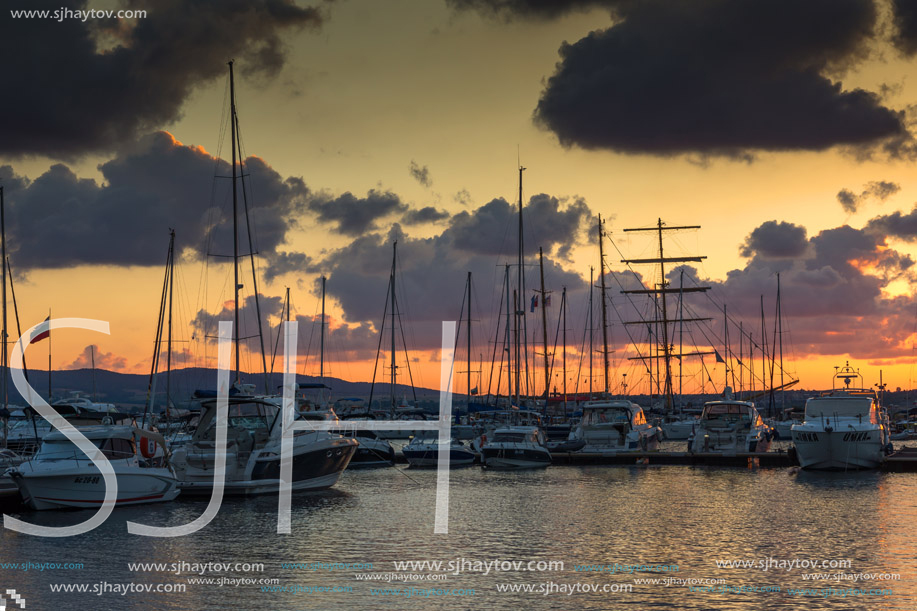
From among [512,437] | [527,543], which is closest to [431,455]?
[512,437]

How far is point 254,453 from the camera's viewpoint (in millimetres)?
40844

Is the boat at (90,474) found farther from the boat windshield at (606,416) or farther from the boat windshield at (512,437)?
the boat windshield at (606,416)

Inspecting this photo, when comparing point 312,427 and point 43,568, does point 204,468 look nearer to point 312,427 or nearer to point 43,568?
point 312,427

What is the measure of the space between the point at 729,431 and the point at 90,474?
41.1 m

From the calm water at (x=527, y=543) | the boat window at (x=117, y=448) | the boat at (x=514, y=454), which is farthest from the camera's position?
the boat at (x=514, y=454)

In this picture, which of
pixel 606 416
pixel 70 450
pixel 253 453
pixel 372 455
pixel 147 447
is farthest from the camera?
pixel 606 416

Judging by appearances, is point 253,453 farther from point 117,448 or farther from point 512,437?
point 512,437

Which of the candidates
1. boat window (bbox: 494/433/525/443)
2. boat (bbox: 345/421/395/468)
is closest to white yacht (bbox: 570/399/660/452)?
boat window (bbox: 494/433/525/443)

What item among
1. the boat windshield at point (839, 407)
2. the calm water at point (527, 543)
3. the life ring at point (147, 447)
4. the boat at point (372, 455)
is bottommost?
the calm water at point (527, 543)

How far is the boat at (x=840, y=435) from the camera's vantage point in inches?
2005

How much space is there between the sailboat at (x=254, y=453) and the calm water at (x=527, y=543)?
1.08m

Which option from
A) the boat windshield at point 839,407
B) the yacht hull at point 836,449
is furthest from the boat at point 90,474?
the boat windshield at point 839,407

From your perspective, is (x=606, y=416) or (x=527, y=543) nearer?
(x=527, y=543)

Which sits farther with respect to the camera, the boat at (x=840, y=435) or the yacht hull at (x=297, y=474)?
the boat at (x=840, y=435)
